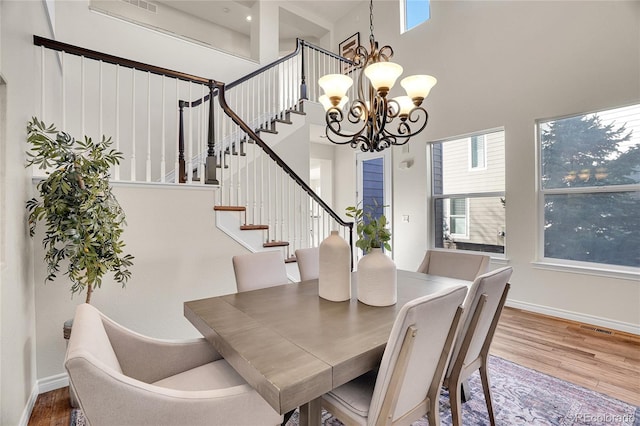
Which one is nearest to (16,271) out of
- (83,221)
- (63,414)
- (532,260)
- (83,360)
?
(83,221)

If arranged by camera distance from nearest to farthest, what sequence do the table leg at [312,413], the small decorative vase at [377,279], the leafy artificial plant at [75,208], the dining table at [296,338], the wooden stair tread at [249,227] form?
the dining table at [296,338] → the table leg at [312,413] → the small decorative vase at [377,279] → the leafy artificial plant at [75,208] → the wooden stair tread at [249,227]

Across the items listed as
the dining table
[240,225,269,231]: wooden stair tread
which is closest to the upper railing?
[240,225,269,231]: wooden stair tread

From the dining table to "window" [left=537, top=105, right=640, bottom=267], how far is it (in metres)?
2.69

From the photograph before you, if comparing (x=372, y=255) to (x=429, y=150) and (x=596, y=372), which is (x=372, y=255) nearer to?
(x=596, y=372)

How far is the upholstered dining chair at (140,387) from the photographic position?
843mm

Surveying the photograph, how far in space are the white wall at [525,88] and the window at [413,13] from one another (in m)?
0.27

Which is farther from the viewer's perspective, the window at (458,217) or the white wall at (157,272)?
the window at (458,217)

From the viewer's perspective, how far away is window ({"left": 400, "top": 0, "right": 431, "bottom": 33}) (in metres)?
4.96

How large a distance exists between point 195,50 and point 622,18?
5405 mm

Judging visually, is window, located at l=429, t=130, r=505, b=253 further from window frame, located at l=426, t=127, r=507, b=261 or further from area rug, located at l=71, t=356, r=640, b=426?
area rug, located at l=71, t=356, r=640, b=426

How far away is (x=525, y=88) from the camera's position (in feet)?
12.2

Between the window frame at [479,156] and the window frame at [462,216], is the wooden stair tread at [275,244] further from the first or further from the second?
the window frame at [479,156]

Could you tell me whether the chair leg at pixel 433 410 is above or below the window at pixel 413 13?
below

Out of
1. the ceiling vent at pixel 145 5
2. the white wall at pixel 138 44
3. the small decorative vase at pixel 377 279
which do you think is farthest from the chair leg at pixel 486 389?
the ceiling vent at pixel 145 5
